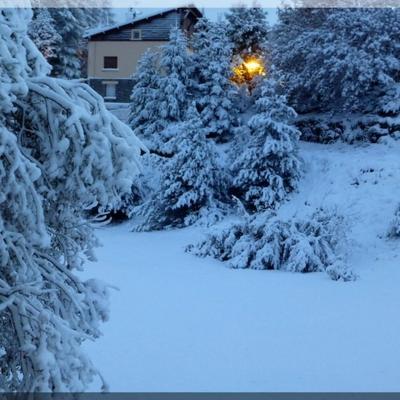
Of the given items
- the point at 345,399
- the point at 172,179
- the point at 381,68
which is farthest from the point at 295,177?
the point at 345,399

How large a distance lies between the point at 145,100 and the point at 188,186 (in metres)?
6.47

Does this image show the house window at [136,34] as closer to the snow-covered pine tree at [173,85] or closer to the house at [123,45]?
the house at [123,45]

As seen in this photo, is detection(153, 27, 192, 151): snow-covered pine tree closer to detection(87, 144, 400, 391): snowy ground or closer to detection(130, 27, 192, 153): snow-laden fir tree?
detection(130, 27, 192, 153): snow-laden fir tree

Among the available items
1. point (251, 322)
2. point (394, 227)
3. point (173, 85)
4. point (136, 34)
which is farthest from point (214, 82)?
point (136, 34)

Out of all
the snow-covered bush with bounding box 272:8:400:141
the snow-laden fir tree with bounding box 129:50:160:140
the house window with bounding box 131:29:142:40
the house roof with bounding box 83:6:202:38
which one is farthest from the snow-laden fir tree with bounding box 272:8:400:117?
the house window with bounding box 131:29:142:40

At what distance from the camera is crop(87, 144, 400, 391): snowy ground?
21.6 feet

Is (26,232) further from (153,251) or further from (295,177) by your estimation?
(295,177)

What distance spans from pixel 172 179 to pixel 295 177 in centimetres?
404

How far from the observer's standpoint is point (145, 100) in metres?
24.1

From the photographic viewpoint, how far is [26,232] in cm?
362

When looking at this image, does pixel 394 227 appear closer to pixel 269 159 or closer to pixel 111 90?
pixel 269 159

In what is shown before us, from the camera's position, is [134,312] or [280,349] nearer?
[280,349]

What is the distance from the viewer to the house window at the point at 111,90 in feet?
122

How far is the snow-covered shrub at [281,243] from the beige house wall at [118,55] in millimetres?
24783
